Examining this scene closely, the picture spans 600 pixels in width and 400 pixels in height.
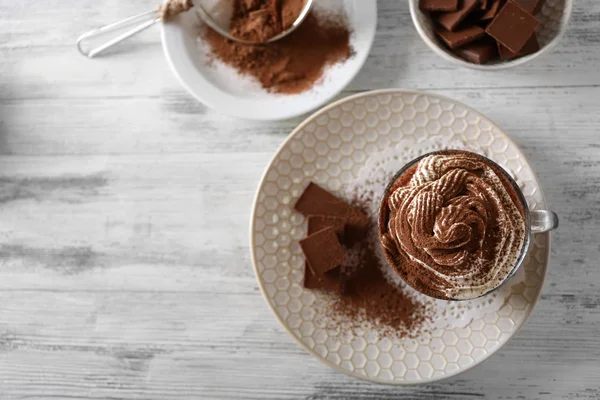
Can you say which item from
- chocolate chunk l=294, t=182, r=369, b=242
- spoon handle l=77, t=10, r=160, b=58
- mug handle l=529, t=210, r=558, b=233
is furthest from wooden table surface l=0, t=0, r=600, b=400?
mug handle l=529, t=210, r=558, b=233

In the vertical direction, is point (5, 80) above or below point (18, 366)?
Answer: above

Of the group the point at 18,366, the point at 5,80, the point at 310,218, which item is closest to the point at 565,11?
the point at 310,218

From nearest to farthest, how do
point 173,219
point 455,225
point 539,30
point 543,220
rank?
point 455,225 → point 543,220 → point 539,30 → point 173,219

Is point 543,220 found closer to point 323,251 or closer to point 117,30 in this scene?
point 323,251

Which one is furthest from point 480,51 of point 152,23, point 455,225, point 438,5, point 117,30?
point 117,30

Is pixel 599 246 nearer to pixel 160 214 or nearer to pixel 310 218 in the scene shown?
pixel 310 218

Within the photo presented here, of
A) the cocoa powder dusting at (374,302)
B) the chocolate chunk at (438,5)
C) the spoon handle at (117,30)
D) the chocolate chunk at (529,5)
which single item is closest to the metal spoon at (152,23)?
the spoon handle at (117,30)
